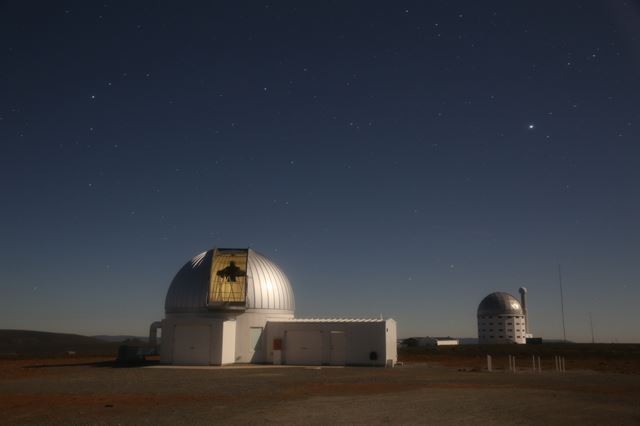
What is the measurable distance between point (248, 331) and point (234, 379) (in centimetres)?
1125

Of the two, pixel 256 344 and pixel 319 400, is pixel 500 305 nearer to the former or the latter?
pixel 256 344

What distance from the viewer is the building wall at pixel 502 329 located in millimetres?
76562

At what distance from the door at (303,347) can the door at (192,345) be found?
4781 mm

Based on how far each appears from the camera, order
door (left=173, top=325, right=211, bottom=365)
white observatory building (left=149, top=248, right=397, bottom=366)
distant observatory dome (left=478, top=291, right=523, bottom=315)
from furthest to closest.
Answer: distant observatory dome (left=478, top=291, right=523, bottom=315) → white observatory building (left=149, top=248, right=397, bottom=366) → door (left=173, top=325, right=211, bottom=365)

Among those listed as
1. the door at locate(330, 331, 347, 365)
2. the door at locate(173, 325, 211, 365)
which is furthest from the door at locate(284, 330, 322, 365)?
the door at locate(173, 325, 211, 365)

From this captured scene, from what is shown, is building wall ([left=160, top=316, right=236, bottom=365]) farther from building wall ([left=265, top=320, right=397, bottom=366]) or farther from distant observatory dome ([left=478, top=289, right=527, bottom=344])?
distant observatory dome ([left=478, top=289, right=527, bottom=344])

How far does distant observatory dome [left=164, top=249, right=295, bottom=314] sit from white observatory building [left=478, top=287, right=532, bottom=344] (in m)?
50.4

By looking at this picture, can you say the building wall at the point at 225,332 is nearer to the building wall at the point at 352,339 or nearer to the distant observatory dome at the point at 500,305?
the building wall at the point at 352,339

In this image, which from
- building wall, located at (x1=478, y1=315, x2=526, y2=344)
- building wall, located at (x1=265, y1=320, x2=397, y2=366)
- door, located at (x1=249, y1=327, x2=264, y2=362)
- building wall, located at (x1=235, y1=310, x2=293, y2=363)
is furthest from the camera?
building wall, located at (x1=478, y1=315, x2=526, y2=344)

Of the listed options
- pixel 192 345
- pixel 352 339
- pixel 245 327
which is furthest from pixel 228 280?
pixel 352 339

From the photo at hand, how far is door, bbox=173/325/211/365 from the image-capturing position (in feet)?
101

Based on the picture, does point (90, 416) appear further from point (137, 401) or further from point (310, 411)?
point (310, 411)

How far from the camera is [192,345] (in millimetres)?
30969

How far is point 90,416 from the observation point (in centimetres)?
1234
